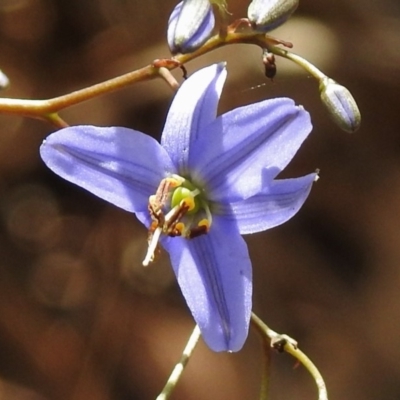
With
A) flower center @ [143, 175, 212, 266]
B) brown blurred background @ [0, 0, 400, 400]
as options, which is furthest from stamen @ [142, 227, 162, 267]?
brown blurred background @ [0, 0, 400, 400]

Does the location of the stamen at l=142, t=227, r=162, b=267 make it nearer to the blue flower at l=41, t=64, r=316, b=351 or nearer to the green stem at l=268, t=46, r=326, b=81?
the blue flower at l=41, t=64, r=316, b=351

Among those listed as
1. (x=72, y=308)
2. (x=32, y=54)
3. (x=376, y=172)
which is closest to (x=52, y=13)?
(x=32, y=54)

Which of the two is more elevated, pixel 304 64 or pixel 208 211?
pixel 304 64

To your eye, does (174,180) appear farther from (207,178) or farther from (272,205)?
(272,205)

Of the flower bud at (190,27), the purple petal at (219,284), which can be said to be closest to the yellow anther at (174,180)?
the purple petal at (219,284)

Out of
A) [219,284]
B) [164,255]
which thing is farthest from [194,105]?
[164,255]

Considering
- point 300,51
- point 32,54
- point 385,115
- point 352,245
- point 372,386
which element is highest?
point 32,54

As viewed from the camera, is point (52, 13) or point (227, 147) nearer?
point (227, 147)

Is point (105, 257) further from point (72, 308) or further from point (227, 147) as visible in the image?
point (227, 147)
